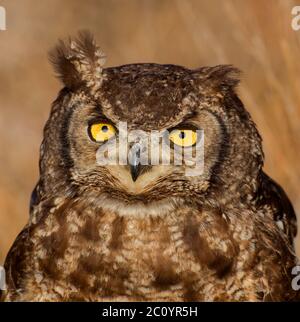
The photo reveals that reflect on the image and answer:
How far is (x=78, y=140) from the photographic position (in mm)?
3693

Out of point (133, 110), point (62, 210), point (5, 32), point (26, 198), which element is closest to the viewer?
point (133, 110)

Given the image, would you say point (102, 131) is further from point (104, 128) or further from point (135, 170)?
point (135, 170)

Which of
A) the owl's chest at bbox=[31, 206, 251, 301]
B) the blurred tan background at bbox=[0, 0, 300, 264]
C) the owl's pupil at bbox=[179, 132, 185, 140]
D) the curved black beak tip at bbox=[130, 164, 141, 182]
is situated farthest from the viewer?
the blurred tan background at bbox=[0, 0, 300, 264]

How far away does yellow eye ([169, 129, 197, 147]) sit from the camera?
362 centimetres

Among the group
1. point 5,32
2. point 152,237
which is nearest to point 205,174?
point 152,237

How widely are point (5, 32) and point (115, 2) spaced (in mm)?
807

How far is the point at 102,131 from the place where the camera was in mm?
3646

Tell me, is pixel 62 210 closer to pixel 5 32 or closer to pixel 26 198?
pixel 26 198

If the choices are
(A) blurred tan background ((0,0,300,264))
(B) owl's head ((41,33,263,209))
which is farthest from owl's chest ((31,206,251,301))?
(A) blurred tan background ((0,0,300,264))

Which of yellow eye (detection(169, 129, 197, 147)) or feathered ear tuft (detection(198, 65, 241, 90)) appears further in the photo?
feathered ear tuft (detection(198, 65, 241, 90))

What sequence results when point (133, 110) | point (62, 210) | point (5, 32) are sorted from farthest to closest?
point (5, 32), point (62, 210), point (133, 110)

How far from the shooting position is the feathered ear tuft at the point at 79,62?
3.77 m

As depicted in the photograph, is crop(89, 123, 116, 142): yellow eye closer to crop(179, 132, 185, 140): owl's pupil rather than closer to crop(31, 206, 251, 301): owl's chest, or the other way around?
crop(179, 132, 185, 140): owl's pupil

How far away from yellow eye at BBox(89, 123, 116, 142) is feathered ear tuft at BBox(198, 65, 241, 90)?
0.42 meters
